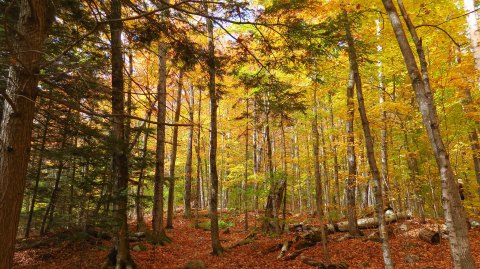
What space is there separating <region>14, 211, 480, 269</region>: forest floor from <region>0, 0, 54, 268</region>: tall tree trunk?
222 inches

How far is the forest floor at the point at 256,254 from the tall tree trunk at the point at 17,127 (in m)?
5.65

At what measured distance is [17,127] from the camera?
315 cm

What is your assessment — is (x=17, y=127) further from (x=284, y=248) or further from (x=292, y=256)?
(x=284, y=248)

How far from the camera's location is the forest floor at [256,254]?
9078 millimetres

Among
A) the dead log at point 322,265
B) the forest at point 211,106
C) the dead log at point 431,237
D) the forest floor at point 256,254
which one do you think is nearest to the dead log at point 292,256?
the forest at point 211,106

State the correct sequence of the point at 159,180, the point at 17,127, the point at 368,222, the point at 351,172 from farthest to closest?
1. the point at 368,222
2. the point at 159,180
3. the point at 351,172
4. the point at 17,127

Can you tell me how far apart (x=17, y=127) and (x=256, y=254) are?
986 cm

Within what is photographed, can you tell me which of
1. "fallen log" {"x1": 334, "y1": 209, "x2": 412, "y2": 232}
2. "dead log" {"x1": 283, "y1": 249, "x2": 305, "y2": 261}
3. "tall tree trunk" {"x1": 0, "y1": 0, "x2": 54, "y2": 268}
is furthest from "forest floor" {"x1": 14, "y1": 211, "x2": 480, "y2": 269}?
"tall tree trunk" {"x1": 0, "y1": 0, "x2": 54, "y2": 268}

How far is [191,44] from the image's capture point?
18.5ft

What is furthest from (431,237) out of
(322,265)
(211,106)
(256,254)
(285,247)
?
(211,106)

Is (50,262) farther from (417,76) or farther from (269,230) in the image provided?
(417,76)

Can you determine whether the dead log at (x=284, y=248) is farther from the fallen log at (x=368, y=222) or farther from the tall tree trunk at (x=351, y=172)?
the fallen log at (x=368, y=222)

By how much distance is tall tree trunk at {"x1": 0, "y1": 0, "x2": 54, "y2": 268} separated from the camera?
118 inches

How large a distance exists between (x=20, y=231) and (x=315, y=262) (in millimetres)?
20317
